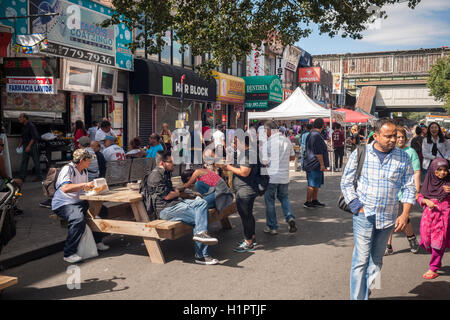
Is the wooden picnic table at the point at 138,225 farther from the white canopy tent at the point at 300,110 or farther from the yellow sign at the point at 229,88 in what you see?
the yellow sign at the point at 229,88

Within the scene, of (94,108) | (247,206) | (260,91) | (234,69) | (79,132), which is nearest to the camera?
(247,206)

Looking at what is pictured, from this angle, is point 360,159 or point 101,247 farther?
point 101,247

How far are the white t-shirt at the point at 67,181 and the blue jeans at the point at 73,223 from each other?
0.07 metres

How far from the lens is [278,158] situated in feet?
24.0

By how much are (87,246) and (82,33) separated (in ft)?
34.1

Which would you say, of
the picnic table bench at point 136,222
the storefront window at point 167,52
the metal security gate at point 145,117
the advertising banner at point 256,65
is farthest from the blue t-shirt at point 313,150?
the advertising banner at point 256,65

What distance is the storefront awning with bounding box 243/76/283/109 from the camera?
26.6 meters

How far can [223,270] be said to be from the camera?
17.2 feet

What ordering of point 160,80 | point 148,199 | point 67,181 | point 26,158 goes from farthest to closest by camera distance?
point 160,80 < point 26,158 < point 148,199 < point 67,181

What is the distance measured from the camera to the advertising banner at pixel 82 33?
1245cm

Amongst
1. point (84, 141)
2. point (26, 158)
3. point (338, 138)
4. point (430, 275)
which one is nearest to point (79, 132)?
point (26, 158)

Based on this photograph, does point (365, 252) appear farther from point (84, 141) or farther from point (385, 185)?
point (84, 141)

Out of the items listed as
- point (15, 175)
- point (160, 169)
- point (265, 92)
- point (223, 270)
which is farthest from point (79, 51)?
point (265, 92)

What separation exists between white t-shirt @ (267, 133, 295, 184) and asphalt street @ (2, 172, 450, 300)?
0.98 meters
